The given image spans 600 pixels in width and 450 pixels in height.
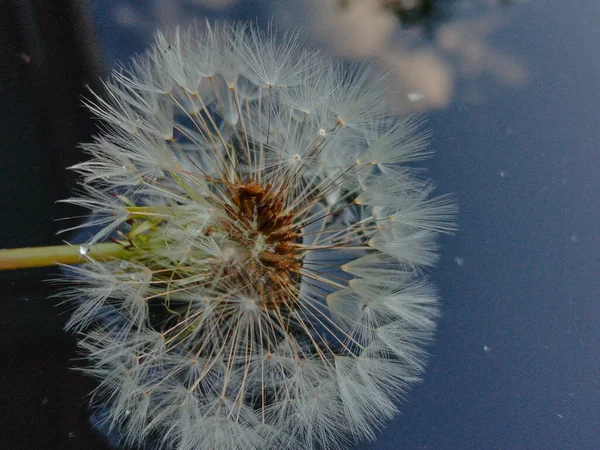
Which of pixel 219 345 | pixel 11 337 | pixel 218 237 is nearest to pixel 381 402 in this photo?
pixel 219 345

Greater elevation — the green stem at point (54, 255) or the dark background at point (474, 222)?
the dark background at point (474, 222)

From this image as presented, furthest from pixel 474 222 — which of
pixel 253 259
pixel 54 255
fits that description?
pixel 54 255

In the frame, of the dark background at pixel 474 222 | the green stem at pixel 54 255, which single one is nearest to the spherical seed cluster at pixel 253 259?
the green stem at pixel 54 255

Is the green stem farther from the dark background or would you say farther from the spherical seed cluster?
the dark background

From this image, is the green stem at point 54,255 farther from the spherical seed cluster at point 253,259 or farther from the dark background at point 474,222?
the dark background at point 474,222

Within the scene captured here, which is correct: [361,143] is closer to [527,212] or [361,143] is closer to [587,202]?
[527,212]

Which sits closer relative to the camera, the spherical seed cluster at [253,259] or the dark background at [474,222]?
the spherical seed cluster at [253,259]

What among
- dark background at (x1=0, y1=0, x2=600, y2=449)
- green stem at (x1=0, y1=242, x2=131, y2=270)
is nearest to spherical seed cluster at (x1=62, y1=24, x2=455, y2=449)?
green stem at (x1=0, y1=242, x2=131, y2=270)
